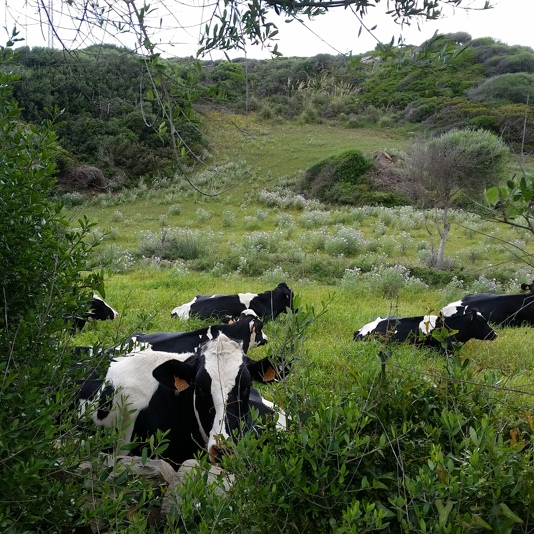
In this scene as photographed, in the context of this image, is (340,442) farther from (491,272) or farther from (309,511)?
(491,272)

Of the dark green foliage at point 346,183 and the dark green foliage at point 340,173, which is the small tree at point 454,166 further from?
the dark green foliage at point 340,173

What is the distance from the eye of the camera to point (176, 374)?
454cm

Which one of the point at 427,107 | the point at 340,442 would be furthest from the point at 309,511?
the point at 427,107

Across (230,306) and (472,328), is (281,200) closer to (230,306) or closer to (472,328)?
(230,306)

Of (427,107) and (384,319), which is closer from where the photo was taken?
(384,319)

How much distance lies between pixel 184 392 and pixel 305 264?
849cm

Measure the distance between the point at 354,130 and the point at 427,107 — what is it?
20.6 ft

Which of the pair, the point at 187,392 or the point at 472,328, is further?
the point at 472,328

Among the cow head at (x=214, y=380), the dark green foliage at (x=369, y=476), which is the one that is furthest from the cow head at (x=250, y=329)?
the dark green foliage at (x=369, y=476)

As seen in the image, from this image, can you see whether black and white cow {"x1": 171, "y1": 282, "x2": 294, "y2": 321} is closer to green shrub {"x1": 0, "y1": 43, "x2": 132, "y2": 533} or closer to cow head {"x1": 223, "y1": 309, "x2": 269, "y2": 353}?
cow head {"x1": 223, "y1": 309, "x2": 269, "y2": 353}

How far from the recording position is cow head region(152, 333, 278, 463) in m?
4.43

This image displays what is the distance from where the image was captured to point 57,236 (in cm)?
323

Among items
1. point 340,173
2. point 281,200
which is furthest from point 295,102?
point 281,200

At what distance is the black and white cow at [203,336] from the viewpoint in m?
6.32
